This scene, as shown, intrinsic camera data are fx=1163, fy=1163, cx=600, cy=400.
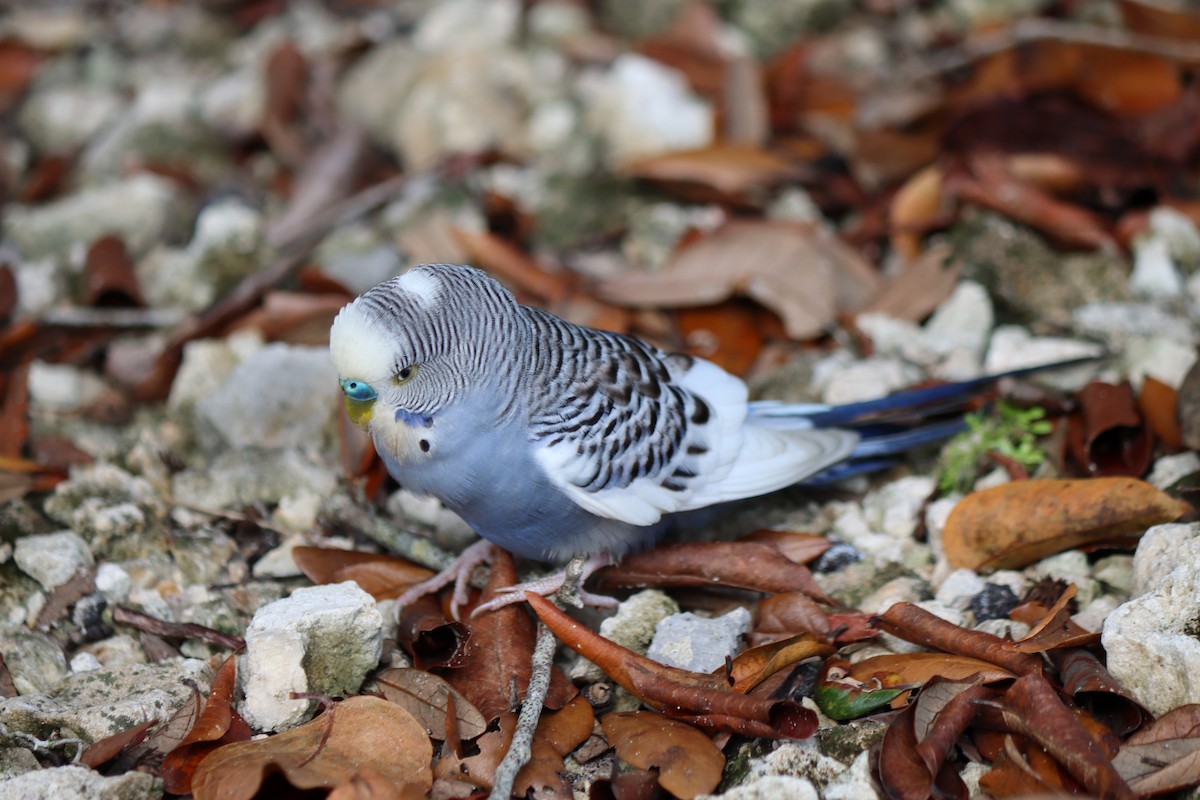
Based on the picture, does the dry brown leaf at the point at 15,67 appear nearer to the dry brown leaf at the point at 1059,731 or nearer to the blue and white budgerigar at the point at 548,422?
the blue and white budgerigar at the point at 548,422

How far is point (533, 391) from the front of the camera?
9.84 feet

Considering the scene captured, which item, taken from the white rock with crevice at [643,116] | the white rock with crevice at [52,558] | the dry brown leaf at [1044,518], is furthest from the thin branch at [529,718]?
the white rock with crevice at [643,116]

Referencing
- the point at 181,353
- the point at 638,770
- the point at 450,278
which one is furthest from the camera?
the point at 181,353

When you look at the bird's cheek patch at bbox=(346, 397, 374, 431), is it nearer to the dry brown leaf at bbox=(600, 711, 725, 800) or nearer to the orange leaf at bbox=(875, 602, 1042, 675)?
the dry brown leaf at bbox=(600, 711, 725, 800)

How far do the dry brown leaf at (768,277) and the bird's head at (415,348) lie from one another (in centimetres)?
131

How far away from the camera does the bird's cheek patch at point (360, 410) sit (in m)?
2.79

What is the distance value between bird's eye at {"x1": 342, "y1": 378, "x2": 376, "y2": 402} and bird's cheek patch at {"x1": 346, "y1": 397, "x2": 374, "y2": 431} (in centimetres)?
2

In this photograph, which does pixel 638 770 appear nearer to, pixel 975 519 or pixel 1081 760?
pixel 1081 760

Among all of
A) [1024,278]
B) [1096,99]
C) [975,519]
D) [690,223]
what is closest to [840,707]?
[975,519]

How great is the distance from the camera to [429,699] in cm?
282

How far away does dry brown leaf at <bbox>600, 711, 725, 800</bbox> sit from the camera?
2.54 metres

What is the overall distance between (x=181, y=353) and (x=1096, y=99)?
364cm

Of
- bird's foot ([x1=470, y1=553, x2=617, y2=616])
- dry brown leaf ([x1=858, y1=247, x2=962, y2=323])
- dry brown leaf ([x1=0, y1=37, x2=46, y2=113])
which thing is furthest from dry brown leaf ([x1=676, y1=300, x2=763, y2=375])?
dry brown leaf ([x1=0, y1=37, x2=46, y2=113])

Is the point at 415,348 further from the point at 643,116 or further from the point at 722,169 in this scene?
the point at 643,116
